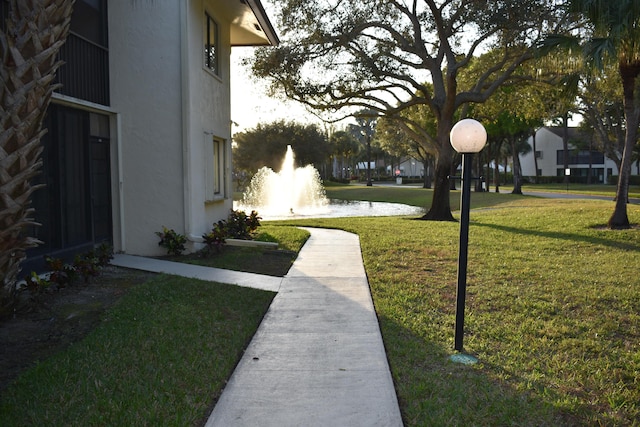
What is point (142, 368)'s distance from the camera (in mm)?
4410

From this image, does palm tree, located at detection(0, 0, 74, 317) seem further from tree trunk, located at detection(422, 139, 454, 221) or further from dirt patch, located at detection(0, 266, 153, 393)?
tree trunk, located at detection(422, 139, 454, 221)

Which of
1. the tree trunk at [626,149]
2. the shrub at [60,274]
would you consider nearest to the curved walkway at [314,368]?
the shrub at [60,274]

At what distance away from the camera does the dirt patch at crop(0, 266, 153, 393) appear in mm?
4602

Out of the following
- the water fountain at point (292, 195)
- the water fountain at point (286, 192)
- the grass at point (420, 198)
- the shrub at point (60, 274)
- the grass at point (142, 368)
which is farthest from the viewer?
the grass at point (420, 198)

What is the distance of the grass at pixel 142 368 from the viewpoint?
144 inches

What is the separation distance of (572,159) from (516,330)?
7038 cm

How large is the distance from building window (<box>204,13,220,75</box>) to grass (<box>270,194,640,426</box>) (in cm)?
534

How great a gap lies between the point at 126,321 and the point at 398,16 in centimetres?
1536

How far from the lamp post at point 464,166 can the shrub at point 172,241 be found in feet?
19.7

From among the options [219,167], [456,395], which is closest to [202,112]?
[219,167]

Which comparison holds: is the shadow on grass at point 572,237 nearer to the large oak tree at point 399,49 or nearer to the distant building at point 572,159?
the large oak tree at point 399,49

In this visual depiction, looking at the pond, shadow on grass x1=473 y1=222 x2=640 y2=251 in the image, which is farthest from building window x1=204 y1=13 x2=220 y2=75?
shadow on grass x1=473 y1=222 x2=640 y2=251

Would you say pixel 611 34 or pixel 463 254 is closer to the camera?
pixel 463 254

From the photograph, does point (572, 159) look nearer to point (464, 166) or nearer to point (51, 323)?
point (464, 166)
